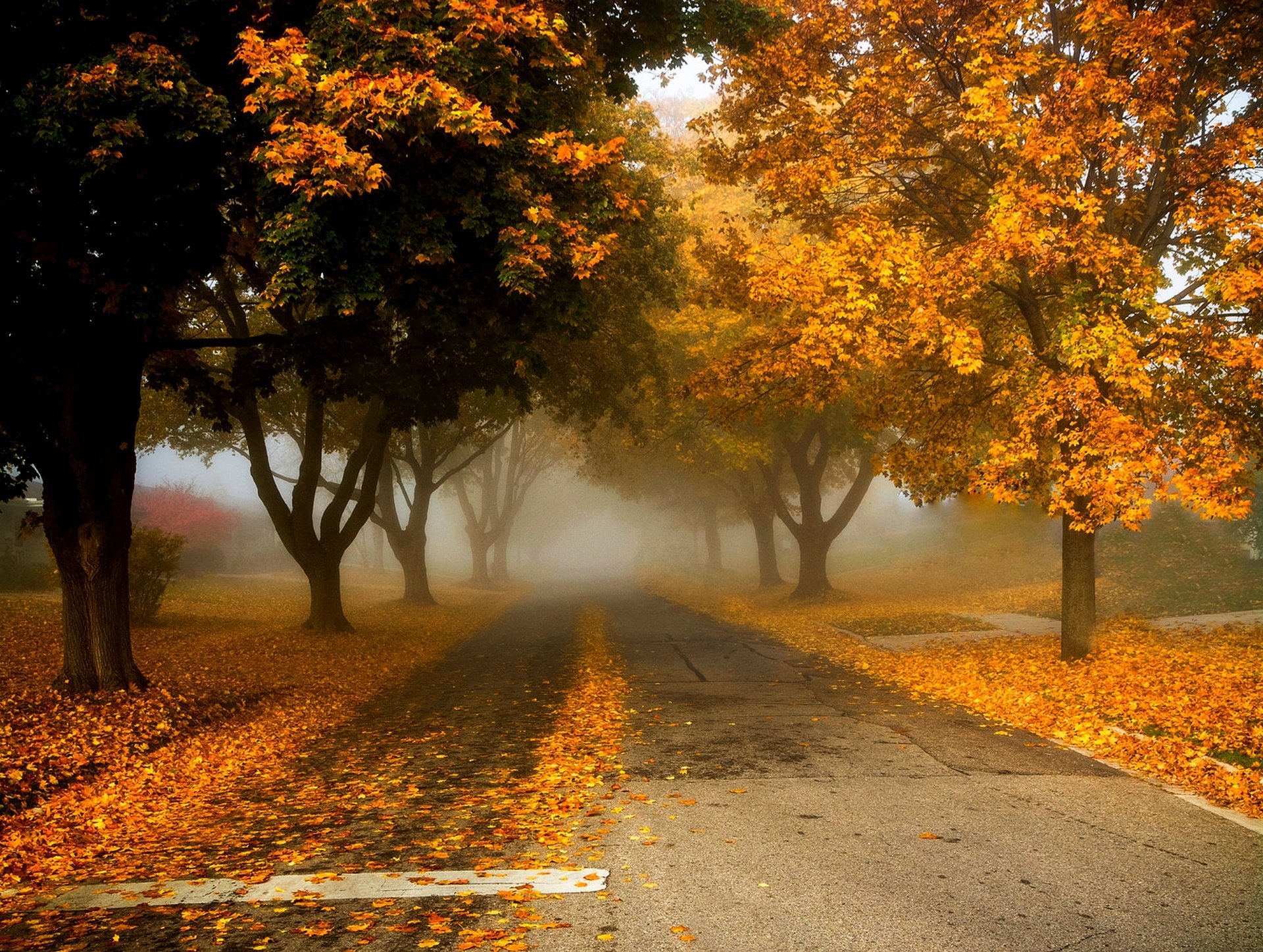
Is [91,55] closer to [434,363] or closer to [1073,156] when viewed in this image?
[434,363]

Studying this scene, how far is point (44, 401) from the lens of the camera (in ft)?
32.6

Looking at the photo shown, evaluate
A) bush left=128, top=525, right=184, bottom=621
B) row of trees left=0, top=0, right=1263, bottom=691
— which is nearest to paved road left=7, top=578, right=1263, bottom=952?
row of trees left=0, top=0, right=1263, bottom=691

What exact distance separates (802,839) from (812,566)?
21.9 m

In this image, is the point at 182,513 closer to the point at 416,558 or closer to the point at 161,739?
the point at 416,558

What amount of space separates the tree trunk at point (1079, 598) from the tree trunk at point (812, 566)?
14157mm

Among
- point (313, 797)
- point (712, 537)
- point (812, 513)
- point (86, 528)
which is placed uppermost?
point (812, 513)

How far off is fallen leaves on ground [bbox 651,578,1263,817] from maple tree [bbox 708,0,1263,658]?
1.26 meters

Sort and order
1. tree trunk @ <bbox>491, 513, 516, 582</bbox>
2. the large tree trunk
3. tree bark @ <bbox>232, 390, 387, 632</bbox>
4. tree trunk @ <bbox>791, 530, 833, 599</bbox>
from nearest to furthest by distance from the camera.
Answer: the large tree trunk → tree bark @ <bbox>232, 390, 387, 632</bbox> → tree trunk @ <bbox>791, 530, 833, 599</bbox> → tree trunk @ <bbox>491, 513, 516, 582</bbox>

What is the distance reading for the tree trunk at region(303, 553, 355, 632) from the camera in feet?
61.8

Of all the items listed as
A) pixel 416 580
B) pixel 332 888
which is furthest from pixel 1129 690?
pixel 416 580

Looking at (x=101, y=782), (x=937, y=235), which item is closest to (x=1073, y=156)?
(x=937, y=235)

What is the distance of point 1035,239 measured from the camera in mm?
10391

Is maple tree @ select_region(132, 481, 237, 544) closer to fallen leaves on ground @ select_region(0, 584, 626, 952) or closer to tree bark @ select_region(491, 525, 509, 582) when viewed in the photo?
tree bark @ select_region(491, 525, 509, 582)

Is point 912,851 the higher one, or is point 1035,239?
point 1035,239
